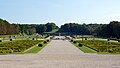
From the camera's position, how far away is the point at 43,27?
454 feet

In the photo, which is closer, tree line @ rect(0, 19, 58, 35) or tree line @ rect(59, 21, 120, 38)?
tree line @ rect(59, 21, 120, 38)

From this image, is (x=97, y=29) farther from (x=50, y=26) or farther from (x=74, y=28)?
(x=50, y=26)

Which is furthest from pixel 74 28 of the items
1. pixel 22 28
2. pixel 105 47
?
pixel 105 47

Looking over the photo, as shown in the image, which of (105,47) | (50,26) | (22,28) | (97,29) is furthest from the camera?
(50,26)

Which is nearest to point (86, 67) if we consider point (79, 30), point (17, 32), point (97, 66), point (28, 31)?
point (97, 66)

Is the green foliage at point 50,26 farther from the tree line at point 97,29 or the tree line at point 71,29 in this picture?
the tree line at point 97,29

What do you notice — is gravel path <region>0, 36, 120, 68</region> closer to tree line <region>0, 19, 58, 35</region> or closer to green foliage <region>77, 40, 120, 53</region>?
green foliage <region>77, 40, 120, 53</region>

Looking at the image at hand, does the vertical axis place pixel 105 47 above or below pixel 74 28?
below

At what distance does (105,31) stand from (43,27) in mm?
Result: 61931

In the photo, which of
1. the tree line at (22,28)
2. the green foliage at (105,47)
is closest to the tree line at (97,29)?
the tree line at (22,28)

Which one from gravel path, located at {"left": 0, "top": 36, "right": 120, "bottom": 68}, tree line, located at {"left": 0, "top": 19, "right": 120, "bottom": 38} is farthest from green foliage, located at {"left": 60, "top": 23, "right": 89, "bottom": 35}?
gravel path, located at {"left": 0, "top": 36, "right": 120, "bottom": 68}

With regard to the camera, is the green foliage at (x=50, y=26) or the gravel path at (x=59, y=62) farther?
the green foliage at (x=50, y=26)

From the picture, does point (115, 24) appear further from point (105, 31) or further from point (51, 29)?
point (51, 29)

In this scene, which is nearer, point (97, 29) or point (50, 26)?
point (97, 29)
